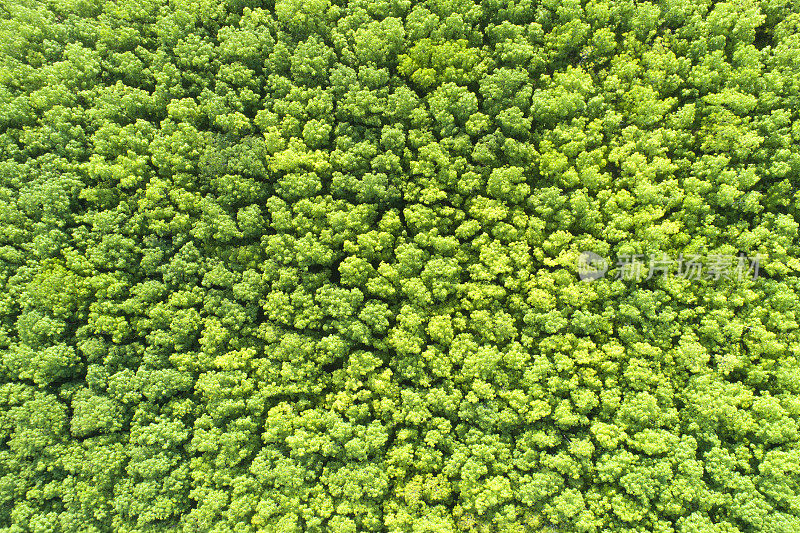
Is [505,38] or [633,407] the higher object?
[505,38]

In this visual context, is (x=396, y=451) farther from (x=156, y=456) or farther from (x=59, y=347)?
(x=59, y=347)

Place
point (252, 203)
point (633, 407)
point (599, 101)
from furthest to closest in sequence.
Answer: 1. point (252, 203)
2. point (599, 101)
3. point (633, 407)

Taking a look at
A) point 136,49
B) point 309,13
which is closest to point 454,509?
point 309,13

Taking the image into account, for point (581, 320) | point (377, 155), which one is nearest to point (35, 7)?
point (377, 155)

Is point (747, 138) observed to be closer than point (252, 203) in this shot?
Yes

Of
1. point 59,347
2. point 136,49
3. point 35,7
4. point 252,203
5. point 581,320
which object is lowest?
point 59,347

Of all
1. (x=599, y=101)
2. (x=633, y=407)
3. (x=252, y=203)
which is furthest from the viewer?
(x=252, y=203)

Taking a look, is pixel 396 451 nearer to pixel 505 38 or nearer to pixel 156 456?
pixel 156 456
